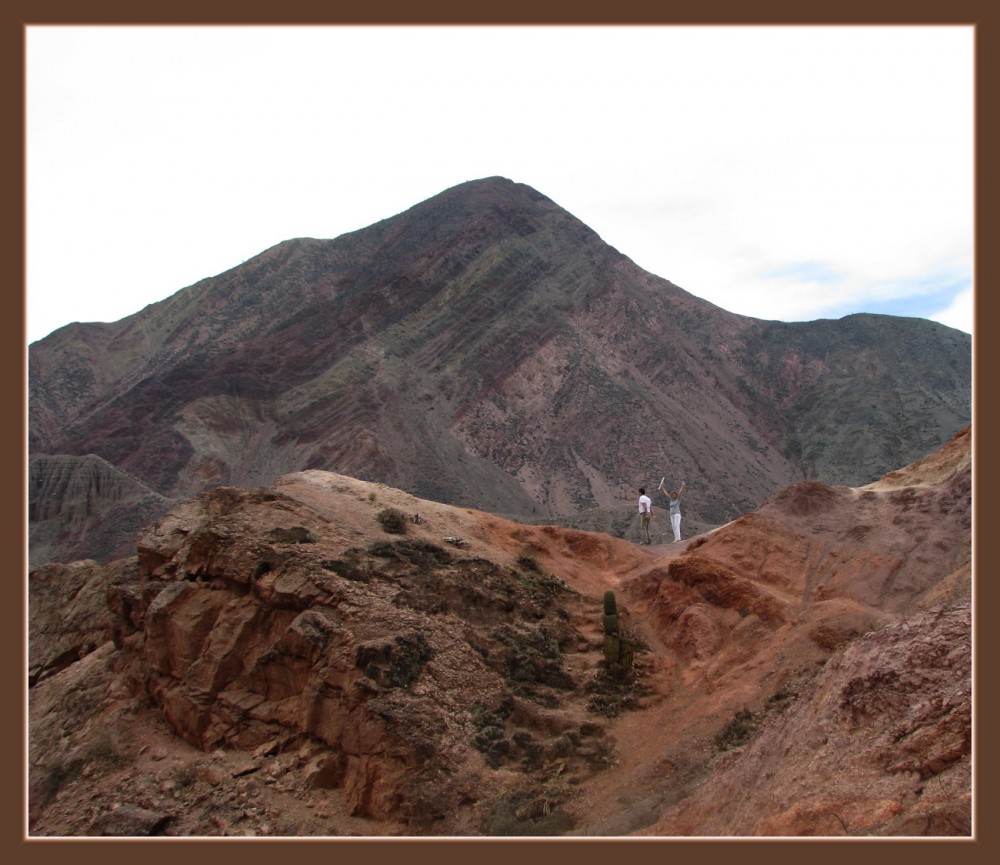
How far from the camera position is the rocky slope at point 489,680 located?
9.88 m

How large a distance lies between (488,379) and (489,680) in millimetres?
41074

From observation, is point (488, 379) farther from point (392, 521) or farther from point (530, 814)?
point (530, 814)

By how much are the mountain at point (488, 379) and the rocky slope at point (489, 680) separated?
2389 centimetres

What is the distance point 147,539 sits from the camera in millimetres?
16359

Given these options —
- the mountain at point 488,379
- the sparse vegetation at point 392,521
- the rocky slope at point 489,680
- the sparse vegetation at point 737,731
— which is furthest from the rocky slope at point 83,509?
the sparse vegetation at point 737,731

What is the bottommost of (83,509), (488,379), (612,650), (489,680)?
(489,680)

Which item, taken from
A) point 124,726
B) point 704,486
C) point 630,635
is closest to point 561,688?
point 630,635

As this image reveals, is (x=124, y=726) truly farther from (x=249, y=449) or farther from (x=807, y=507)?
(x=249, y=449)

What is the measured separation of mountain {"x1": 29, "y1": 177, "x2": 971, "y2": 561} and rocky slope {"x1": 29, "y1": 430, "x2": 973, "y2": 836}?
23.9 meters

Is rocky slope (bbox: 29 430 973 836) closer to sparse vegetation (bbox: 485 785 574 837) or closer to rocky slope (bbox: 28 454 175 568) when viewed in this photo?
sparse vegetation (bbox: 485 785 574 837)

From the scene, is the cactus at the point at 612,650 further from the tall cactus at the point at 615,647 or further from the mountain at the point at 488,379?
the mountain at the point at 488,379

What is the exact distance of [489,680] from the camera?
47.1ft

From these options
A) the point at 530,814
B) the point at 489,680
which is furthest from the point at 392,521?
the point at 530,814

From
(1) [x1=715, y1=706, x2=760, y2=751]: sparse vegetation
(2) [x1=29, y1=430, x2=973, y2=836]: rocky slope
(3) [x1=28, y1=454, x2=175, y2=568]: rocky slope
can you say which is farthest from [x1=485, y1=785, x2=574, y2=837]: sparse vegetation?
(3) [x1=28, y1=454, x2=175, y2=568]: rocky slope
